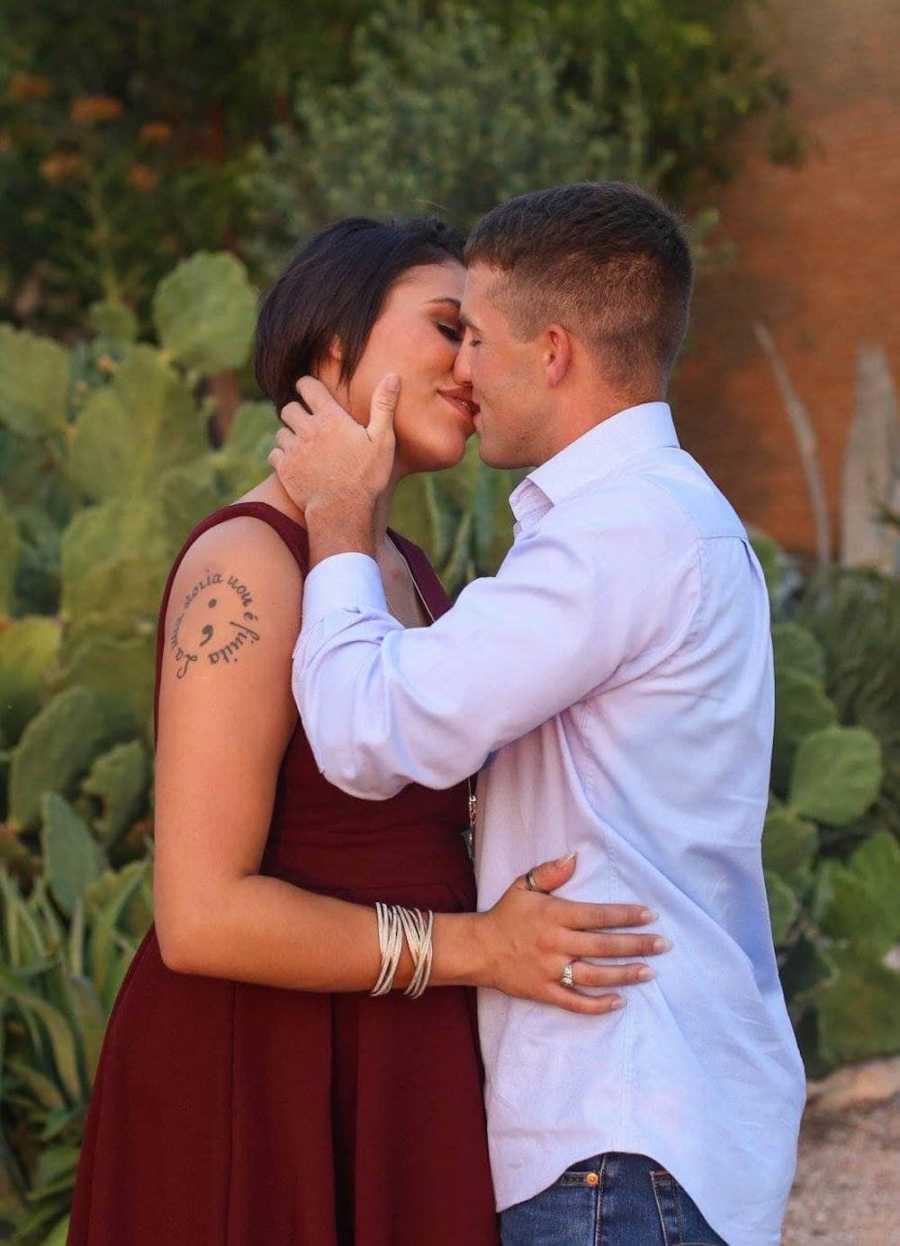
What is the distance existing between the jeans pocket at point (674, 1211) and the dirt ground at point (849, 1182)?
256cm

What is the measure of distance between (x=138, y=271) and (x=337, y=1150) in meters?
11.7

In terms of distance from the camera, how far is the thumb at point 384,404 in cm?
220

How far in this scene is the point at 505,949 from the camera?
6.40ft

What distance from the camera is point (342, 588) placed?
1961 millimetres

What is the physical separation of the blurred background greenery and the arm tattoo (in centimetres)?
106

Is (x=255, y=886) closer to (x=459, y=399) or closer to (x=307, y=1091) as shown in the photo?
(x=307, y=1091)

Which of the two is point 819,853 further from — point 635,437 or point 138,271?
point 138,271

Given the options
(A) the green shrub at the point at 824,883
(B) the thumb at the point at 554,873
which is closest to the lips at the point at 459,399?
(B) the thumb at the point at 554,873

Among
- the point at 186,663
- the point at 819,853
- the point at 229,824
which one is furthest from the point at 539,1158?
the point at 819,853

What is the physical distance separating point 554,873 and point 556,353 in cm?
60

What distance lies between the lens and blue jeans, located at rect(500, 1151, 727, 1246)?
5.96ft

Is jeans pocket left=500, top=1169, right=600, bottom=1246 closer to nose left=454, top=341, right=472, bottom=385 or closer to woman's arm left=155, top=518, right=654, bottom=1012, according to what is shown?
woman's arm left=155, top=518, right=654, bottom=1012

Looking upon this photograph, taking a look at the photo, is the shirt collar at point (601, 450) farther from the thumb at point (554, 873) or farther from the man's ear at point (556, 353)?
the thumb at point (554, 873)

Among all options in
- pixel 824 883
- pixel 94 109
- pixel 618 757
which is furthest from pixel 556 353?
pixel 94 109
